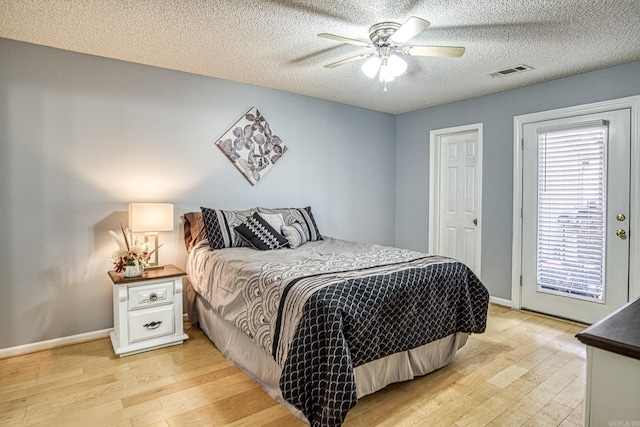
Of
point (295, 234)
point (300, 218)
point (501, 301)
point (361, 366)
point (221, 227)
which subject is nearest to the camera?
point (361, 366)

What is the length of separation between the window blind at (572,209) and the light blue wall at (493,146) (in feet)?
1.04

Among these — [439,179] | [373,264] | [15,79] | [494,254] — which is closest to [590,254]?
[494,254]

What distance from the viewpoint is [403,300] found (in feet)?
7.08

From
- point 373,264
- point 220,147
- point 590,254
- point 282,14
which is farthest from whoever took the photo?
point 220,147

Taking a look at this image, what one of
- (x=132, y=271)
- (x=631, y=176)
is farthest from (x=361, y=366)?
(x=631, y=176)

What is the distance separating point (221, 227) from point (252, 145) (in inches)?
41.1

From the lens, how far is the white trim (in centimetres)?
272

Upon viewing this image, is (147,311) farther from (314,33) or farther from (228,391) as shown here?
(314,33)

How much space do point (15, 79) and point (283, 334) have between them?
2.78 metres

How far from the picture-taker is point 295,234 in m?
3.48

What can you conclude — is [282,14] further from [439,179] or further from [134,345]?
[439,179]

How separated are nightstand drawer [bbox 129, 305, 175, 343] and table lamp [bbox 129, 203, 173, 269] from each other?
2.09 feet

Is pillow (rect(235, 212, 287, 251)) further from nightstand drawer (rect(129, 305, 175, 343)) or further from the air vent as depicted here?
the air vent

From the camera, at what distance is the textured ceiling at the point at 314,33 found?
87.8 inches
